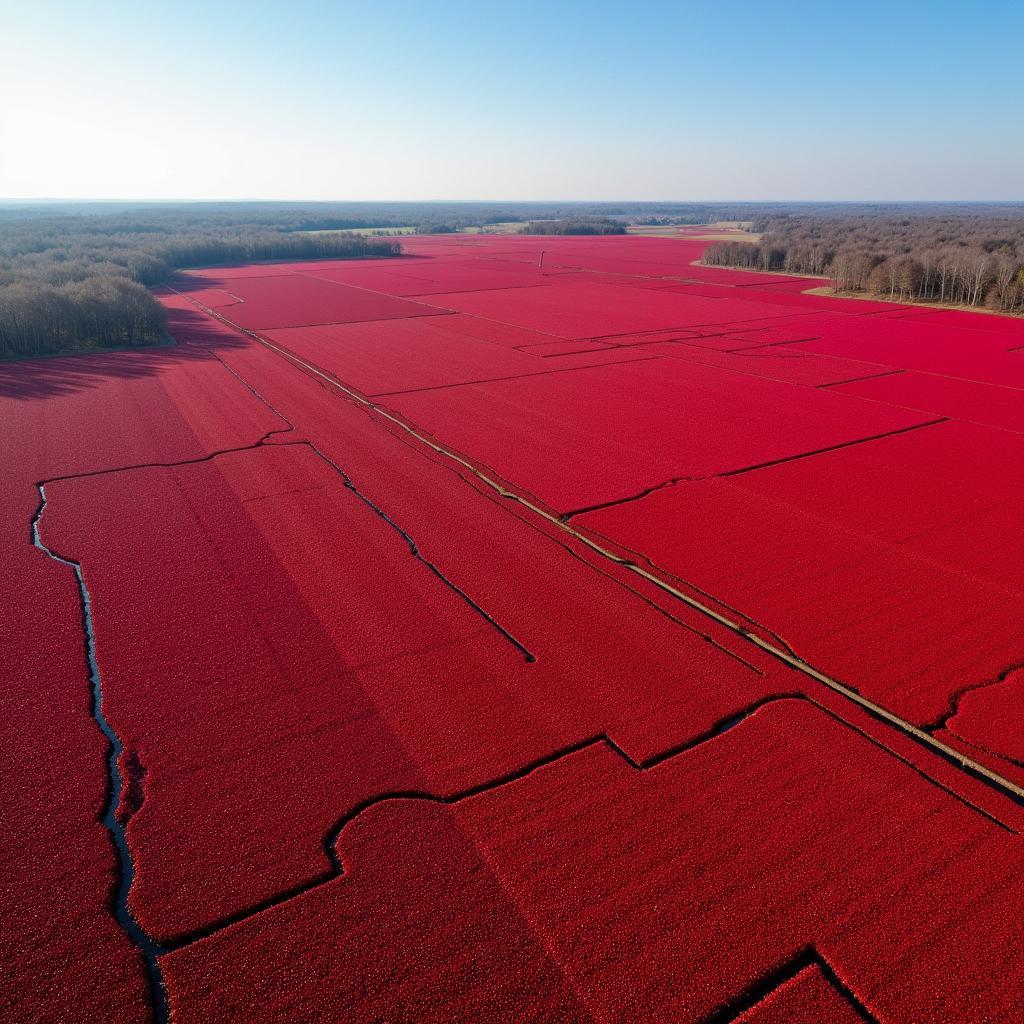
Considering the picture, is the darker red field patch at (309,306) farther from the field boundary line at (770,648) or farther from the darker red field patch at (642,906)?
the darker red field patch at (642,906)

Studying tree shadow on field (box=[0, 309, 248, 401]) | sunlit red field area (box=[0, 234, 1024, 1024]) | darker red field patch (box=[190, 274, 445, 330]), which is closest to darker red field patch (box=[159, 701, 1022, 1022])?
sunlit red field area (box=[0, 234, 1024, 1024])

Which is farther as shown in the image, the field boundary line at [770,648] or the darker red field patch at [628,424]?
the darker red field patch at [628,424]

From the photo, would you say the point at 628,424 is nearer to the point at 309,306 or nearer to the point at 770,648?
the point at 770,648

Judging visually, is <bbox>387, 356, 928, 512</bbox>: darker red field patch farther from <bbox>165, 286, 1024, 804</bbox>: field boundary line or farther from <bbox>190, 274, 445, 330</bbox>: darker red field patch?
<bbox>190, 274, 445, 330</bbox>: darker red field patch

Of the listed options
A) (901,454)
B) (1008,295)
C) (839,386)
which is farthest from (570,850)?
(1008,295)

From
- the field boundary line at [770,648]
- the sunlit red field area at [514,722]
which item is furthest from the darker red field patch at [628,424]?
the field boundary line at [770,648]

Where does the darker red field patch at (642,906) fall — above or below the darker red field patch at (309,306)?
above
